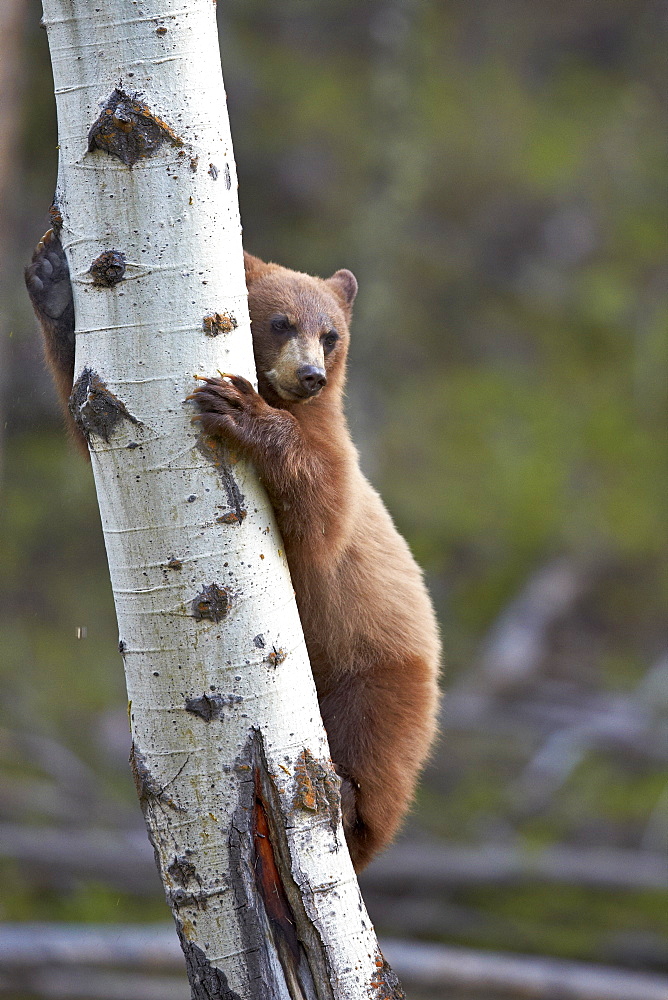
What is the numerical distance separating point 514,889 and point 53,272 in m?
4.06

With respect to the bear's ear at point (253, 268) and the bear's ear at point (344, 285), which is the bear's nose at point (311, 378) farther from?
the bear's ear at point (344, 285)

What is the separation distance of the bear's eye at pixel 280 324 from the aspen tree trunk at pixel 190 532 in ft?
2.78

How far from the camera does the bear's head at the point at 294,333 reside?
266cm

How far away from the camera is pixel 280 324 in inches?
112

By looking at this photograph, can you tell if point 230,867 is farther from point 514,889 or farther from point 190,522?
point 514,889

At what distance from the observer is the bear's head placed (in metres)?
2.66

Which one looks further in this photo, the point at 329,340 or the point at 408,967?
the point at 408,967

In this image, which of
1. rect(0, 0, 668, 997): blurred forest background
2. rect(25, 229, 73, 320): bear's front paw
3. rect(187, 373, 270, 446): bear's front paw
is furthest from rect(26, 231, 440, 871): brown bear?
rect(0, 0, 668, 997): blurred forest background

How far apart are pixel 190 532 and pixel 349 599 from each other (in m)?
1.08

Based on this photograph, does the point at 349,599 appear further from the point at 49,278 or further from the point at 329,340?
the point at 49,278

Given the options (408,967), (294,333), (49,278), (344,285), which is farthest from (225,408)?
(408,967)

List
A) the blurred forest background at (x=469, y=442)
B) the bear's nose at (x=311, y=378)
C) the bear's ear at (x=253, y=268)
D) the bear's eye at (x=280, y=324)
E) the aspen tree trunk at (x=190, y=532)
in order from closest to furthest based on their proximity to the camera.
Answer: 1. the aspen tree trunk at (x=190, y=532)
2. the bear's nose at (x=311, y=378)
3. the bear's eye at (x=280, y=324)
4. the bear's ear at (x=253, y=268)
5. the blurred forest background at (x=469, y=442)

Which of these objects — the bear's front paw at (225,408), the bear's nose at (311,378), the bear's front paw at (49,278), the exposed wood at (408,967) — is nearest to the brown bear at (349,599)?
the bear's nose at (311,378)

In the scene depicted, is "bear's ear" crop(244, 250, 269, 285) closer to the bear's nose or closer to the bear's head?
the bear's head
